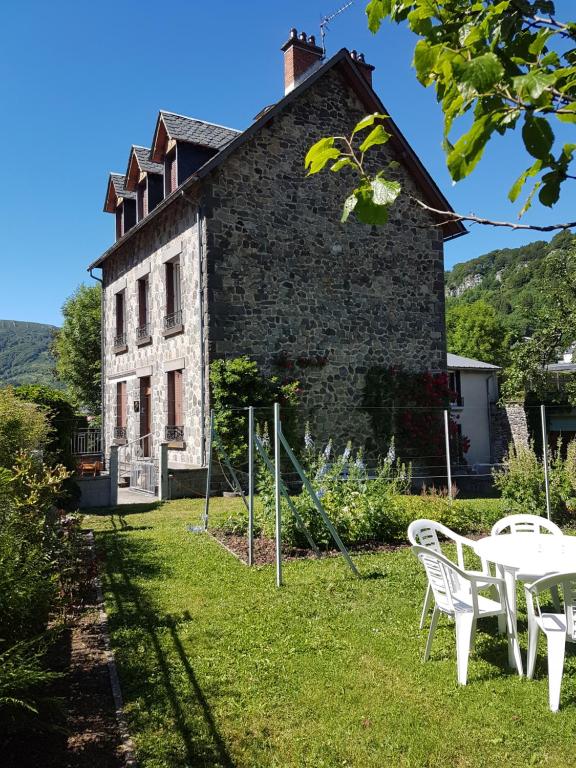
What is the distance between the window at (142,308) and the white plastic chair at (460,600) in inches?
550

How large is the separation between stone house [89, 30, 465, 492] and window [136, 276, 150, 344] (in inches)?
2.3

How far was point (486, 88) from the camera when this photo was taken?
153 cm

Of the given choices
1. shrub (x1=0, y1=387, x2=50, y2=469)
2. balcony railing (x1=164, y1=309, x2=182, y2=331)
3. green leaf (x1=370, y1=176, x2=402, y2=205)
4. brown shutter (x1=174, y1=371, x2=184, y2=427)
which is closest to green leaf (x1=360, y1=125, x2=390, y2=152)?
green leaf (x1=370, y1=176, x2=402, y2=205)

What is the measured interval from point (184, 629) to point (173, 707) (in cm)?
140

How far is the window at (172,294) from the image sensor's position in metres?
15.4

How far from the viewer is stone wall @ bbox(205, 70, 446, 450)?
1386cm

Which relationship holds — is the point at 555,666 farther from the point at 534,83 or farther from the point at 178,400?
the point at 178,400

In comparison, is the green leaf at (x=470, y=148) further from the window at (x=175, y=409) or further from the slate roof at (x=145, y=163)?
the slate roof at (x=145, y=163)

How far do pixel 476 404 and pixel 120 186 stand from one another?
1509 centimetres

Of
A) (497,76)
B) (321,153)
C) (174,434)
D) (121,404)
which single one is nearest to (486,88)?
(497,76)

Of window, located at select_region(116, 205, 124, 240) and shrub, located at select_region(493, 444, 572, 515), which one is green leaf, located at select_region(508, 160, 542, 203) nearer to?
shrub, located at select_region(493, 444, 572, 515)

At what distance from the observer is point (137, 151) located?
58.2 ft

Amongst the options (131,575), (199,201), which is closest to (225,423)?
(199,201)

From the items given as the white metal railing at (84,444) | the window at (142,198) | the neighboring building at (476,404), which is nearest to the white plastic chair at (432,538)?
the white metal railing at (84,444)
